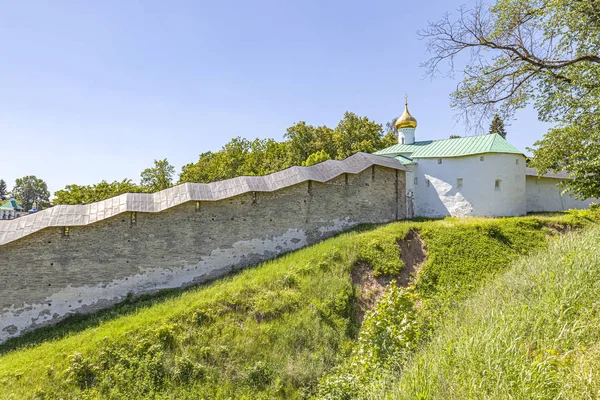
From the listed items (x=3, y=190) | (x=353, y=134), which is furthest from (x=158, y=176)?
(x=3, y=190)

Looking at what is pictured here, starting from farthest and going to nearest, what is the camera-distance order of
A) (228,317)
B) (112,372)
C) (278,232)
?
(278,232) → (228,317) → (112,372)

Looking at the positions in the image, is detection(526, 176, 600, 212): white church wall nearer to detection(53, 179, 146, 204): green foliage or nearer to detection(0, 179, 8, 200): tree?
detection(53, 179, 146, 204): green foliage

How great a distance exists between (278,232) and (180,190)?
3.39 metres

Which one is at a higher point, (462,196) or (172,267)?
(462,196)

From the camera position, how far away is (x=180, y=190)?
383 inches

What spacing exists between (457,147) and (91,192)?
21.3m

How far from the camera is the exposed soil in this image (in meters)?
8.55

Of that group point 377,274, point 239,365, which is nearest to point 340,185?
point 377,274

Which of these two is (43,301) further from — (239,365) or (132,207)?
(239,365)

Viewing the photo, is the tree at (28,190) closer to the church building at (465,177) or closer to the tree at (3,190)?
the tree at (3,190)

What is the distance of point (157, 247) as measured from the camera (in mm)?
9273

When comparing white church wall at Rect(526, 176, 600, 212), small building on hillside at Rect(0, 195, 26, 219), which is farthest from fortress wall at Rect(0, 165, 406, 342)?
small building on hillside at Rect(0, 195, 26, 219)

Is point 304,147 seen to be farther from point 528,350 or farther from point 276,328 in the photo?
point 528,350

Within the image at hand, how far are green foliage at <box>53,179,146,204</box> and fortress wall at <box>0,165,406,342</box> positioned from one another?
11630mm
